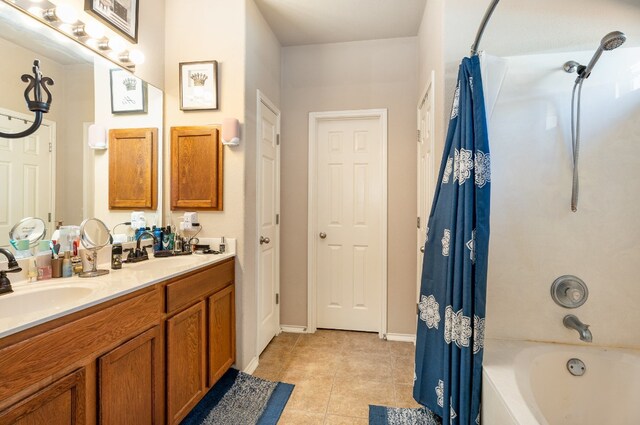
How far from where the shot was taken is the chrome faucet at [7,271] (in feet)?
3.59

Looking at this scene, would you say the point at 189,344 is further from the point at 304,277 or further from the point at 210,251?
the point at 304,277

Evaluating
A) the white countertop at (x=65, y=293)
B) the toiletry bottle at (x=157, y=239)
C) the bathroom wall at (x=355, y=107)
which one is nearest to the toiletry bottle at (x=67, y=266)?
the white countertop at (x=65, y=293)

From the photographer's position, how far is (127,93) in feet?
5.95

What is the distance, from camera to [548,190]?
1600mm

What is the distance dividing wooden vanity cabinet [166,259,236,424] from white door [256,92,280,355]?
0.42 metres

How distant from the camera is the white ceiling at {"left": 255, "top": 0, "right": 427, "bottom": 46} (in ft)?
7.26

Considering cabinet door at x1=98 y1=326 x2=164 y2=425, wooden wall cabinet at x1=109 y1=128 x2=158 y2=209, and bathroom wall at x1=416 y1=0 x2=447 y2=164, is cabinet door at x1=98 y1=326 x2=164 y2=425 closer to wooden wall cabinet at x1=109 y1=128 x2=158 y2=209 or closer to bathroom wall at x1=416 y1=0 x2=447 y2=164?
wooden wall cabinet at x1=109 y1=128 x2=158 y2=209

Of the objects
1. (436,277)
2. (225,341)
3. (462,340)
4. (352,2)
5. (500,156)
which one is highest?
(352,2)

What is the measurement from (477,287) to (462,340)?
26 centimetres

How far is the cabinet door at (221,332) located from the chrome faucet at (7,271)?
2.82ft

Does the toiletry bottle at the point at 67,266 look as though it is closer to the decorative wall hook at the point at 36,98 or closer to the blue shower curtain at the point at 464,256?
the decorative wall hook at the point at 36,98

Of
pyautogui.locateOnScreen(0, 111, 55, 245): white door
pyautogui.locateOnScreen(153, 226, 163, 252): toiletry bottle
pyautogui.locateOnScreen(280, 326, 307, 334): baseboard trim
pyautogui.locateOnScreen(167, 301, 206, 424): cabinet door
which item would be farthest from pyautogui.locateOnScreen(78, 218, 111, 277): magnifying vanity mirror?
pyautogui.locateOnScreen(280, 326, 307, 334): baseboard trim

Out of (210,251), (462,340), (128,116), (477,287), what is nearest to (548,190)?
(477,287)

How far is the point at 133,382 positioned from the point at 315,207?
1911 millimetres
